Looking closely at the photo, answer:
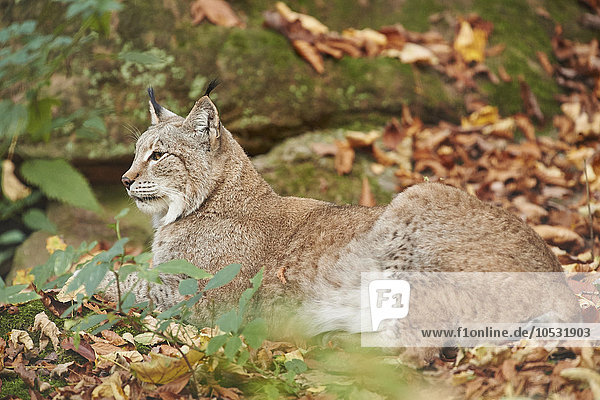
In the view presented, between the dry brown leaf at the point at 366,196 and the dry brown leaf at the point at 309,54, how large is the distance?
1.43 m

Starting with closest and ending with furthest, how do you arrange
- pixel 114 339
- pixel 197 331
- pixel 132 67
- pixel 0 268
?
pixel 114 339
pixel 197 331
pixel 0 268
pixel 132 67

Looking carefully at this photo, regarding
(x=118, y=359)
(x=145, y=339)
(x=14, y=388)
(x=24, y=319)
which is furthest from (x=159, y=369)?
(x=24, y=319)

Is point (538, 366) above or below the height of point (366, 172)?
above

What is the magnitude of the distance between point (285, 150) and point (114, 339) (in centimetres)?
347

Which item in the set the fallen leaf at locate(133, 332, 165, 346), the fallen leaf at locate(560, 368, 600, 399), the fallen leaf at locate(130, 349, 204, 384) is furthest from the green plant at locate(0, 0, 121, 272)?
the fallen leaf at locate(560, 368, 600, 399)

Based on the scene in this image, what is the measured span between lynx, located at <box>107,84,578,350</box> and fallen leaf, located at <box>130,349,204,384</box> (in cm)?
80

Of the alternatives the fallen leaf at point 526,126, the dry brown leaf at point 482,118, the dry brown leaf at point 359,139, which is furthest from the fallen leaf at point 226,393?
the fallen leaf at point 526,126

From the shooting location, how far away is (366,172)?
654 centimetres

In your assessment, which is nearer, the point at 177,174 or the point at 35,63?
the point at 35,63

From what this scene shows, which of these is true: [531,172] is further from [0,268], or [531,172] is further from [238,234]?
[0,268]

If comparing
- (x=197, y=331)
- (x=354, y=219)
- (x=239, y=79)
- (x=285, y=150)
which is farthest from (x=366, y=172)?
(x=197, y=331)

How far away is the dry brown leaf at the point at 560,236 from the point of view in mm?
5160

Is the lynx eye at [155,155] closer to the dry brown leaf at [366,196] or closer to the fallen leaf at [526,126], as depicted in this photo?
the dry brown leaf at [366,196]

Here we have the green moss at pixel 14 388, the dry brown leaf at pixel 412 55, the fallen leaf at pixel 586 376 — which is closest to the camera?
the fallen leaf at pixel 586 376
